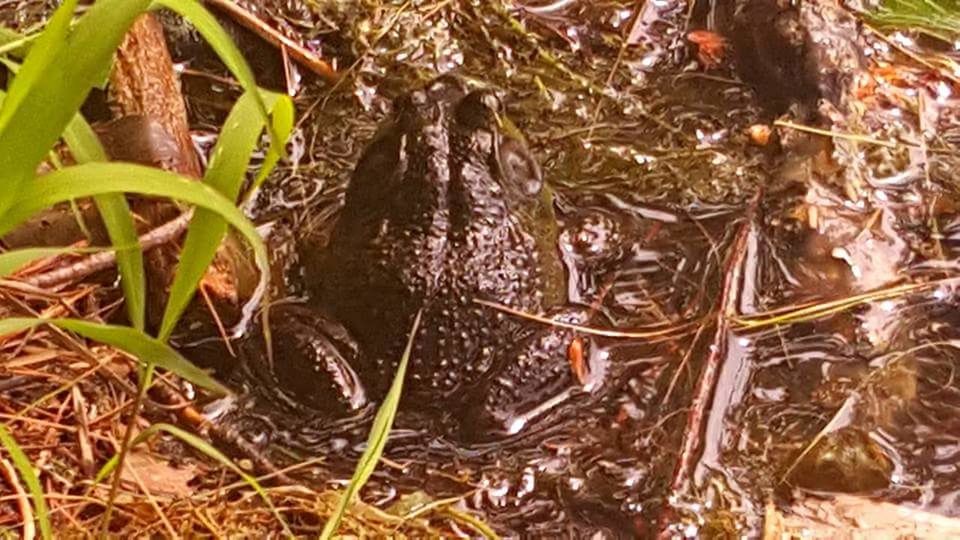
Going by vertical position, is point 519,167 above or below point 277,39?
below

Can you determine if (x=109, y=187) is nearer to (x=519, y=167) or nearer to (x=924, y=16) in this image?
(x=519, y=167)

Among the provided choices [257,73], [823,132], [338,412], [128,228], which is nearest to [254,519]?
[338,412]

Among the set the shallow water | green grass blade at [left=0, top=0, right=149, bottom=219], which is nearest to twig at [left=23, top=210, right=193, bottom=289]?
the shallow water

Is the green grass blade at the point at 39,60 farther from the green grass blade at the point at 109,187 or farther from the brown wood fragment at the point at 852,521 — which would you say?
the brown wood fragment at the point at 852,521

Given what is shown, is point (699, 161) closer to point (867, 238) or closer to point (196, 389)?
point (867, 238)

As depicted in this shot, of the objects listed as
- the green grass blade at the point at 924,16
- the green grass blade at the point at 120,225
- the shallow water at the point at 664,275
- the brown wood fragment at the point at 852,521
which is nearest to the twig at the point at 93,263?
the shallow water at the point at 664,275

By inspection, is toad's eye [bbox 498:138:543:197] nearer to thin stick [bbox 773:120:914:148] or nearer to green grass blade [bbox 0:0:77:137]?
thin stick [bbox 773:120:914:148]

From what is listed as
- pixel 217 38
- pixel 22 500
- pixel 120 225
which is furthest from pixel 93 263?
pixel 217 38
